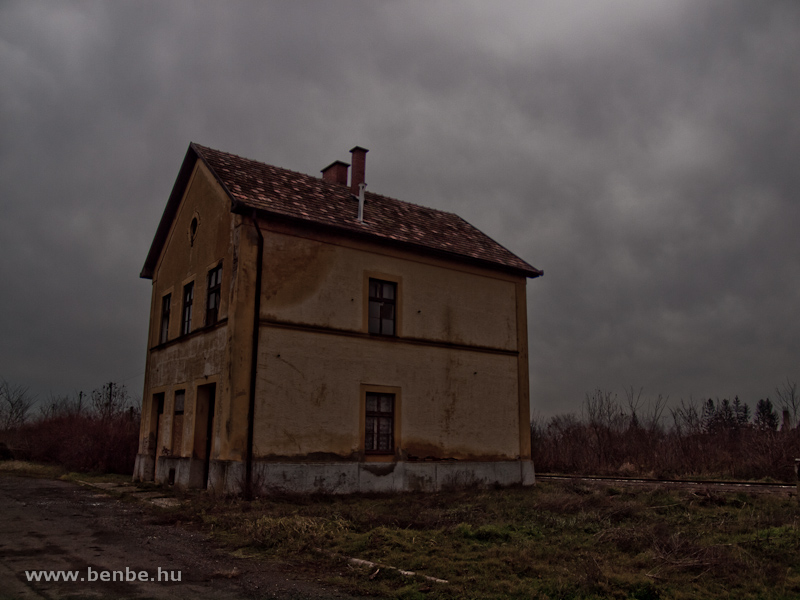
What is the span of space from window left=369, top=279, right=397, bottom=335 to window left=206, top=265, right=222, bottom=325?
3795 millimetres

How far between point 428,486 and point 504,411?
3530 millimetres

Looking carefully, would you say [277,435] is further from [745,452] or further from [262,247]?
[745,452]

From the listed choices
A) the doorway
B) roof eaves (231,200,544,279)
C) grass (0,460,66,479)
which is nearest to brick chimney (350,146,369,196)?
roof eaves (231,200,544,279)

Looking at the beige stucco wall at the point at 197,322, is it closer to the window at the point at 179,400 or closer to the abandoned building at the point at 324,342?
the abandoned building at the point at 324,342

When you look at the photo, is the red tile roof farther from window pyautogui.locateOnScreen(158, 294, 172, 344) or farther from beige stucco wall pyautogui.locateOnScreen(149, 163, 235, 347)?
window pyautogui.locateOnScreen(158, 294, 172, 344)

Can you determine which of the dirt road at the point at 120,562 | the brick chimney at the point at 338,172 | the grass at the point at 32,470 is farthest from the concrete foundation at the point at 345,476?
the brick chimney at the point at 338,172

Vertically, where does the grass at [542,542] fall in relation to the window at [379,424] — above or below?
below

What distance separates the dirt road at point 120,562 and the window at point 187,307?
632 cm

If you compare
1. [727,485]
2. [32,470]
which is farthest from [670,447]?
[32,470]

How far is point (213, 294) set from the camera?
16219 millimetres

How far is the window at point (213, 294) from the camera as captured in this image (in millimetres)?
15923

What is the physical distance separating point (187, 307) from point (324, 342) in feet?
15.9

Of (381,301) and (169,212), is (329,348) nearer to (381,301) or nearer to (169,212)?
(381,301)

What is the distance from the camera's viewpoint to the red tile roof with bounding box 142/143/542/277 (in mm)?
15773
